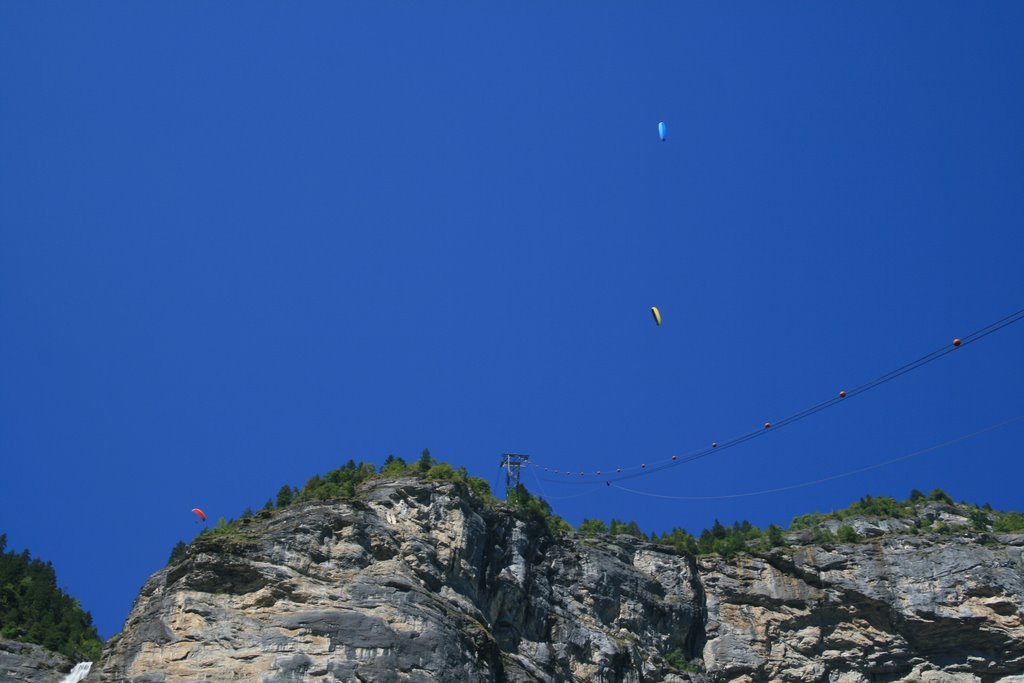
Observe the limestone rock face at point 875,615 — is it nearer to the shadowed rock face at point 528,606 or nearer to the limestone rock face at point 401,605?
the shadowed rock face at point 528,606

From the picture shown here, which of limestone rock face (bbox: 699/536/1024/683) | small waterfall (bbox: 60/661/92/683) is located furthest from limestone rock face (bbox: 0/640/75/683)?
limestone rock face (bbox: 699/536/1024/683)

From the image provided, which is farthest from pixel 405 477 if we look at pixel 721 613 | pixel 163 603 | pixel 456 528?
pixel 721 613

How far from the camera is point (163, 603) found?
53.0 m

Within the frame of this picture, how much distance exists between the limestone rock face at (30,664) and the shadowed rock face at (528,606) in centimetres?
751

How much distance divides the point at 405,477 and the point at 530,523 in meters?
7.89

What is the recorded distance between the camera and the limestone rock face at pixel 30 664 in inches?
2414

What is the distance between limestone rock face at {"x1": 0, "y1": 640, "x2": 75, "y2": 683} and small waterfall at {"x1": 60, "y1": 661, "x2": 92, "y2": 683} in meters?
0.34

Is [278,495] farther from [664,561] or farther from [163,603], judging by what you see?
[664,561]

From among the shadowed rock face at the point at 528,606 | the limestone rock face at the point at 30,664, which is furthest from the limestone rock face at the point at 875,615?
the limestone rock face at the point at 30,664

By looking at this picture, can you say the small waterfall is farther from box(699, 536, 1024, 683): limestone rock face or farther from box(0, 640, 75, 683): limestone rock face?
box(699, 536, 1024, 683): limestone rock face

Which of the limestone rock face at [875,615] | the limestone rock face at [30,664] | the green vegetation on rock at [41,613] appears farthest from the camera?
the limestone rock face at [875,615]

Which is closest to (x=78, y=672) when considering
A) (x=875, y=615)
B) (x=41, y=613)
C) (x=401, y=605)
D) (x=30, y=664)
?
(x=30, y=664)

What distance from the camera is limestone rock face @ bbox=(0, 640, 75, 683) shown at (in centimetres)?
6131

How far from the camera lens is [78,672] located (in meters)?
62.2
